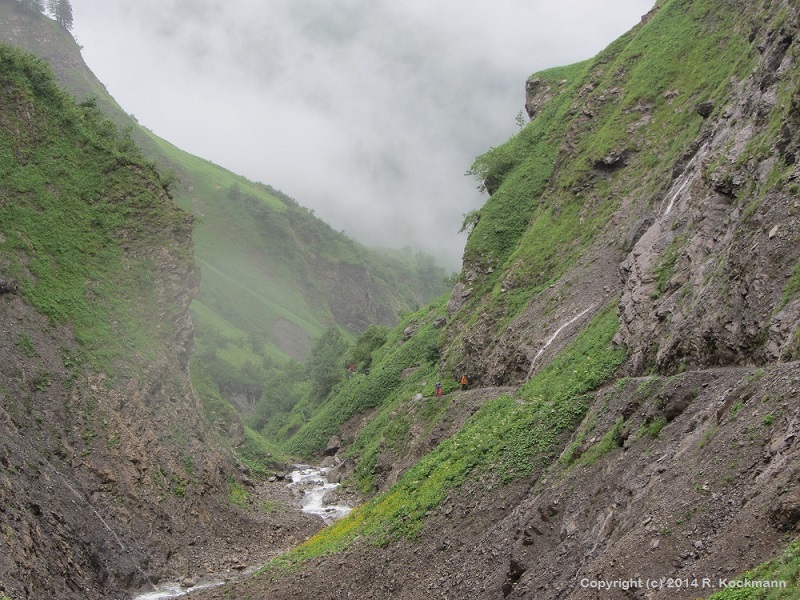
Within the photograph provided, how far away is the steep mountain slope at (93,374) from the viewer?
92.9 feet

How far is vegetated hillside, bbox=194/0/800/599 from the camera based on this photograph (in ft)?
50.7

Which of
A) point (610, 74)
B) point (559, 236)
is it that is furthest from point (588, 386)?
point (610, 74)

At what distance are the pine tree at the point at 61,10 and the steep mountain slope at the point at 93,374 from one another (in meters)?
160

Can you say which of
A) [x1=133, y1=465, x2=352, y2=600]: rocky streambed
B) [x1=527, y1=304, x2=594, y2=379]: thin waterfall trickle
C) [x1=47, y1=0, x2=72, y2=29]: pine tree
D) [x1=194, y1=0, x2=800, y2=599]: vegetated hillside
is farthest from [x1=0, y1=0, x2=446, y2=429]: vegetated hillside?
[x1=527, y1=304, x2=594, y2=379]: thin waterfall trickle

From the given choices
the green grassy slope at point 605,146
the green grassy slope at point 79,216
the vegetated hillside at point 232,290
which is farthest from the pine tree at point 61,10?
the green grassy slope at point 605,146

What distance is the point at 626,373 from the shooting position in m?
28.1

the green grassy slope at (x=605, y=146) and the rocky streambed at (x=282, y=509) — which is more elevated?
the green grassy slope at (x=605, y=146)

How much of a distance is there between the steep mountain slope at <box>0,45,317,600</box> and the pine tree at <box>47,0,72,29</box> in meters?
160

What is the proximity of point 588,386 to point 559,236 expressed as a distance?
21.7 meters

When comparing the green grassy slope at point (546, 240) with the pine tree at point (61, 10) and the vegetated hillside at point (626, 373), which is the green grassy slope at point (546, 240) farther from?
the pine tree at point (61, 10)

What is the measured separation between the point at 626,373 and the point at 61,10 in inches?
8009

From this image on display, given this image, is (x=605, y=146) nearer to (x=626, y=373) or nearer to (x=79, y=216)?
(x=626, y=373)

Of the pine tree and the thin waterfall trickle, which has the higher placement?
the pine tree

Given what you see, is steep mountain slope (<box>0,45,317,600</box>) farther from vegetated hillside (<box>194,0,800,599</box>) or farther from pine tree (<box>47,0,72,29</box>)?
pine tree (<box>47,0,72,29</box>)
